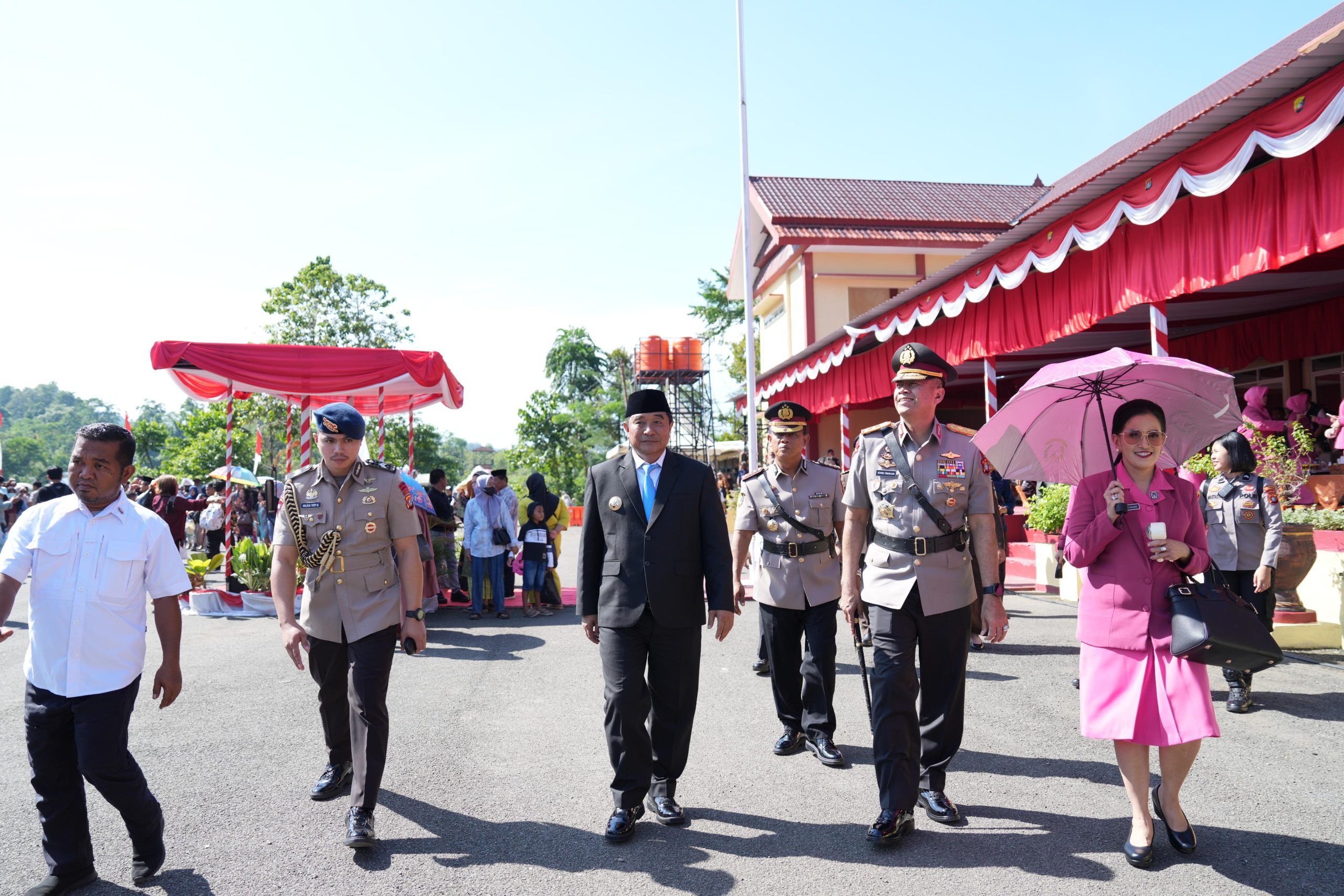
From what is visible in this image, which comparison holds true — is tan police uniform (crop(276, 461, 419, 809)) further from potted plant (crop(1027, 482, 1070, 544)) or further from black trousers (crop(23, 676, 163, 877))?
potted plant (crop(1027, 482, 1070, 544))

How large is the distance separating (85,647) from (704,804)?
107 inches

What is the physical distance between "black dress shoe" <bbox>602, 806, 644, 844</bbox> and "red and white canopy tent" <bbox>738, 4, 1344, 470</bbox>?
19.3ft

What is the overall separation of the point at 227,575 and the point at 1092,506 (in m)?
10.9

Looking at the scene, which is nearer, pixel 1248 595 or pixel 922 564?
pixel 922 564

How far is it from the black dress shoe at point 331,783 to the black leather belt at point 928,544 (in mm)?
2862

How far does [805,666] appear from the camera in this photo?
197 inches

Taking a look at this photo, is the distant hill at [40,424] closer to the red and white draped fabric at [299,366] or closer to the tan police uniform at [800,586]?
the red and white draped fabric at [299,366]

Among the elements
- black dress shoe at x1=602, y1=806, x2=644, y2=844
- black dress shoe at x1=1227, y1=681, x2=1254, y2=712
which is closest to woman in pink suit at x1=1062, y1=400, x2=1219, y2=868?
black dress shoe at x1=602, y1=806, x2=644, y2=844

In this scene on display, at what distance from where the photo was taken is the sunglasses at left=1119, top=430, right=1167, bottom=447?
3523 mm

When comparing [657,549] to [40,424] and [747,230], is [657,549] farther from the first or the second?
[40,424]

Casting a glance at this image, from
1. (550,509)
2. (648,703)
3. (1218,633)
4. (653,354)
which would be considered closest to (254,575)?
(550,509)

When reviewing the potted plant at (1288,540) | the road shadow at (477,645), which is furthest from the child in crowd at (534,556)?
the potted plant at (1288,540)

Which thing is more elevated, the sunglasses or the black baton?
the sunglasses

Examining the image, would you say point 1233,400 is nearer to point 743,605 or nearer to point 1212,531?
point 1212,531
